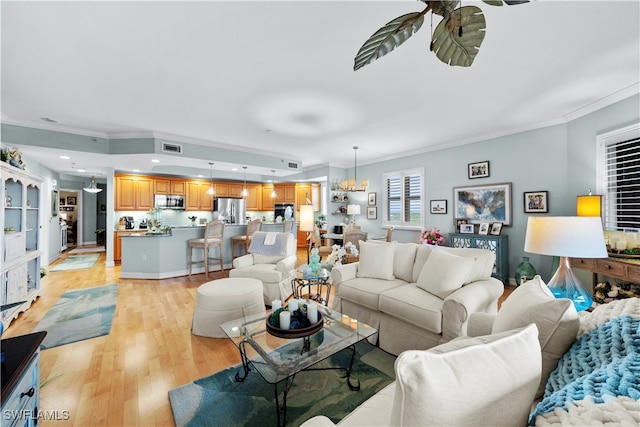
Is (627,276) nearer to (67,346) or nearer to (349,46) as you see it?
(349,46)

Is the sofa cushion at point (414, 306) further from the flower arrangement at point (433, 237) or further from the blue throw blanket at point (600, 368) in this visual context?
the flower arrangement at point (433, 237)

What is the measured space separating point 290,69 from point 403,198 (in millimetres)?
4499

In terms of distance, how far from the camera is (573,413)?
0.61m

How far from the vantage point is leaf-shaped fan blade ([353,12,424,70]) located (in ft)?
3.09

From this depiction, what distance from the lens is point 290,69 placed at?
8.47ft

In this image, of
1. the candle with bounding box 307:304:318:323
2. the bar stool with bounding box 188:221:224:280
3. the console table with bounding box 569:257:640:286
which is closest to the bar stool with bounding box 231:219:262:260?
the bar stool with bounding box 188:221:224:280

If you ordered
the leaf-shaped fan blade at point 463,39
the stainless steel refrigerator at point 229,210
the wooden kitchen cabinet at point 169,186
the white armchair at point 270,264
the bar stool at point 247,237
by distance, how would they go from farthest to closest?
1. the stainless steel refrigerator at point 229,210
2. the wooden kitchen cabinet at point 169,186
3. the bar stool at point 247,237
4. the white armchair at point 270,264
5. the leaf-shaped fan blade at point 463,39

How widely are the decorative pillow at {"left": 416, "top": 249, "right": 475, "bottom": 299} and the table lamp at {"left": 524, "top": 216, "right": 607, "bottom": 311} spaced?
1.70 ft

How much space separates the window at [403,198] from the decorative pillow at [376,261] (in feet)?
10.8

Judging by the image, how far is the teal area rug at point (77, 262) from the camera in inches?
236

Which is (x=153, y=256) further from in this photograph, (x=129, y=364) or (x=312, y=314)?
(x=312, y=314)

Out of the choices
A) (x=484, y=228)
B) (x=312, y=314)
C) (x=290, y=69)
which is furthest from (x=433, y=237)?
(x=290, y=69)

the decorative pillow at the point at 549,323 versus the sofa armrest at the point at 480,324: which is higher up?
the decorative pillow at the point at 549,323

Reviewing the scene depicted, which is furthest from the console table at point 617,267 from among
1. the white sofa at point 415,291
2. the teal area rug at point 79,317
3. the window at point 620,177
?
the teal area rug at point 79,317
